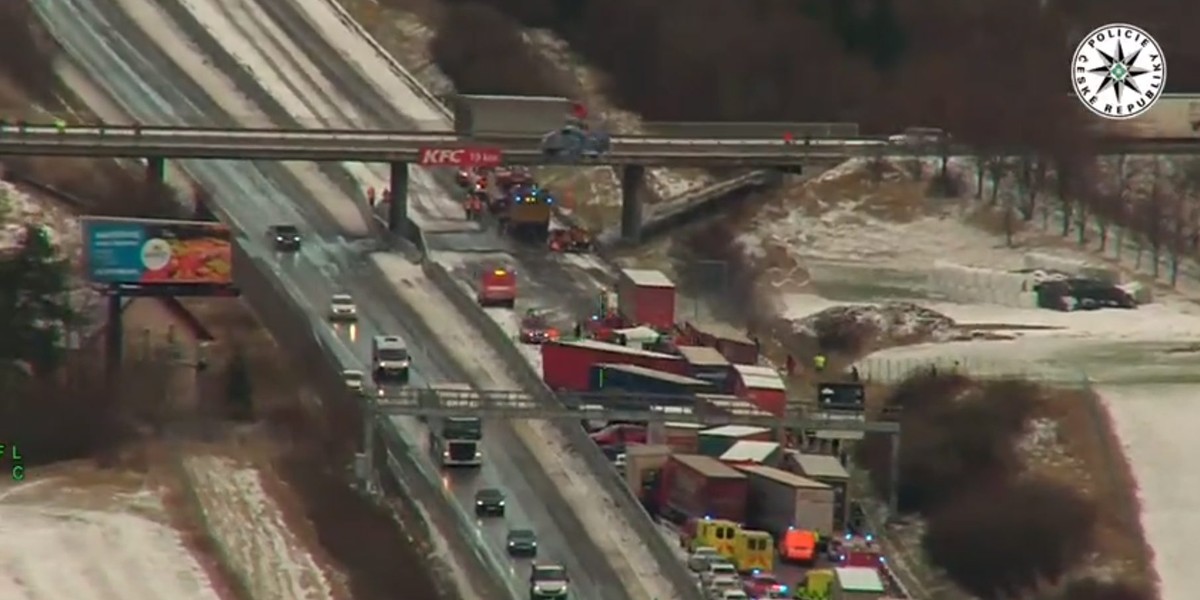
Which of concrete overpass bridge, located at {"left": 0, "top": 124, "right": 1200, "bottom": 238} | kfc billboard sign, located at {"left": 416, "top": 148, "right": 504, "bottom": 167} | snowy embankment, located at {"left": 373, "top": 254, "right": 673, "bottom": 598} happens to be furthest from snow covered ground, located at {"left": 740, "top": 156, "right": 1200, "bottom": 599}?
snowy embankment, located at {"left": 373, "top": 254, "right": 673, "bottom": 598}

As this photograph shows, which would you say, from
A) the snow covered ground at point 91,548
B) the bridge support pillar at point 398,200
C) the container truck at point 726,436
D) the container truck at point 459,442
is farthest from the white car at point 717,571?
the bridge support pillar at point 398,200

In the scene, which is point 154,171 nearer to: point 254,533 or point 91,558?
point 254,533

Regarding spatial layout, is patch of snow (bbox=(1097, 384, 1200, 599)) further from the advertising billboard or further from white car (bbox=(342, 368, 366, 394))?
the advertising billboard

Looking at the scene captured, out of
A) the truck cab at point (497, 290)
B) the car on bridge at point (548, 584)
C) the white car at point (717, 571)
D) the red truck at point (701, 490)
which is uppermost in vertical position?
the truck cab at point (497, 290)

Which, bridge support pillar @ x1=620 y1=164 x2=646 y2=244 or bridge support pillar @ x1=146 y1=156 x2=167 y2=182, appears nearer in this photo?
bridge support pillar @ x1=146 y1=156 x2=167 y2=182

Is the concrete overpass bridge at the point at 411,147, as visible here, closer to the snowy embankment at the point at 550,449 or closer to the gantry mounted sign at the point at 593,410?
the snowy embankment at the point at 550,449
